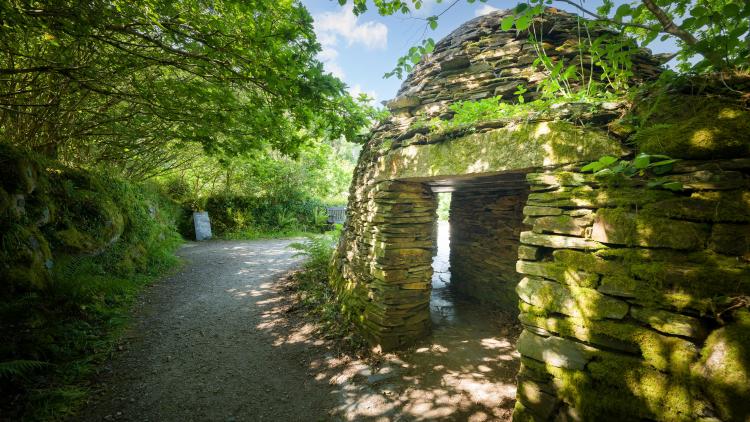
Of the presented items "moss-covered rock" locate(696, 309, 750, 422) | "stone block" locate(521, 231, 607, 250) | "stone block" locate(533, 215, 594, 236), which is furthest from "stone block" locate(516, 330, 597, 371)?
"stone block" locate(533, 215, 594, 236)

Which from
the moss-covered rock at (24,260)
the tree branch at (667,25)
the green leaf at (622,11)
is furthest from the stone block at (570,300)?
the moss-covered rock at (24,260)

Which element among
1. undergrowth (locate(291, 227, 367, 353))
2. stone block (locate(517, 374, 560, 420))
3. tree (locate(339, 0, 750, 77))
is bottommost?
undergrowth (locate(291, 227, 367, 353))

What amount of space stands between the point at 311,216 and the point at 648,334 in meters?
14.0

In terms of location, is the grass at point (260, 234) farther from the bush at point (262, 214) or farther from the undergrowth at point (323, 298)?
the undergrowth at point (323, 298)

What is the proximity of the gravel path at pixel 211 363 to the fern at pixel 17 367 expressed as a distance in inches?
25.2

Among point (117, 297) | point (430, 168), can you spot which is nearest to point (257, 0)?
point (430, 168)

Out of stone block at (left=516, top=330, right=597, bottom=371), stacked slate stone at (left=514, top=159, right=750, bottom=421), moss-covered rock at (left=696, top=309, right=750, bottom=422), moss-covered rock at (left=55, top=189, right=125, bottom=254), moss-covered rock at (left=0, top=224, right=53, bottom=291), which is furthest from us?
moss-covered rock at (left=55, top=189, right=125, bottom=254)

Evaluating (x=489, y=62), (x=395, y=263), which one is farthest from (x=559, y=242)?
(x=489, y=62)

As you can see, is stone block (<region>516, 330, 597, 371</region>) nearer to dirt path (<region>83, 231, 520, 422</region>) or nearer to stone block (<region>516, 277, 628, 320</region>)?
stone block (<region>516, 277, 628, 320</region>)

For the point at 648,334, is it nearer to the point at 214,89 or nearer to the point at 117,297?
the point at 214,89

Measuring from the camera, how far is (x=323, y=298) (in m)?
5.43

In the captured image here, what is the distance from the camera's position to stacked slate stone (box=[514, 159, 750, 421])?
4.41ft

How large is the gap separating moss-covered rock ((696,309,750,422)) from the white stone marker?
13051 millimetres

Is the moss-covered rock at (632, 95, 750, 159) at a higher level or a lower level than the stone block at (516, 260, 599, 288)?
higher
